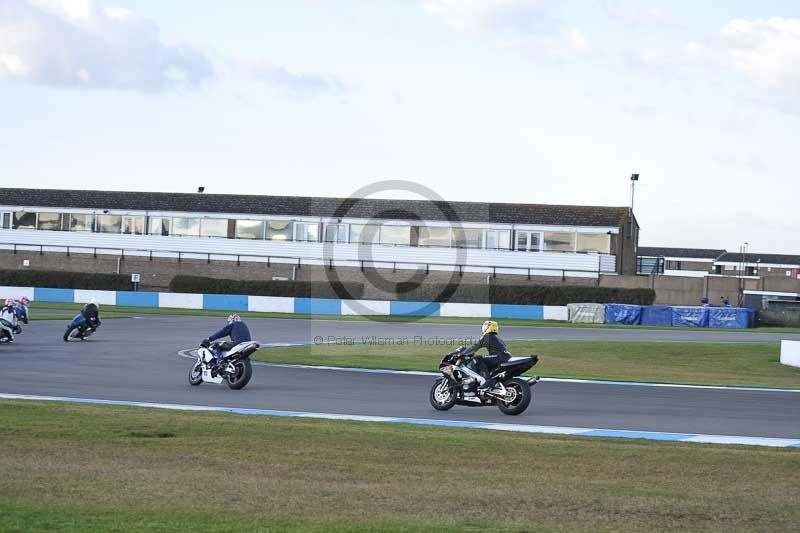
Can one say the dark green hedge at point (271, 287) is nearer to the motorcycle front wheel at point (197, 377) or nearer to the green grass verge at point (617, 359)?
the green grass verge at point (617, 359)

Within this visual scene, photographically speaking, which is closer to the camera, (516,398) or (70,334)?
(516,398)

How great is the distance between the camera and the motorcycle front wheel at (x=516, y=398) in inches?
713

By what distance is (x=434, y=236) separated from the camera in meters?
72.4

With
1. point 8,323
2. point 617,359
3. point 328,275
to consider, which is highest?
point 328,275

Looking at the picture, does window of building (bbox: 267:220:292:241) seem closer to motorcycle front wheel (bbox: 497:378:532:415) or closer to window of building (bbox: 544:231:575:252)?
window of building (bbox: 544:231:575:252)

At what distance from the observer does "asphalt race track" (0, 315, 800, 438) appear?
17891mm

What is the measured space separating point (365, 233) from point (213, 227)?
11531 millimetres

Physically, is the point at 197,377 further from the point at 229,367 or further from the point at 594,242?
the point at 594,242

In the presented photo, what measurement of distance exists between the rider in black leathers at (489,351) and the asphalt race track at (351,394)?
67 centimetres

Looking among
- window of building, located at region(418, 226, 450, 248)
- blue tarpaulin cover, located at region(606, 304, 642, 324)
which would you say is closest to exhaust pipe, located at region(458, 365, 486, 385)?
blue tarpaulin cover, located at region(606, 304, 642, 324)

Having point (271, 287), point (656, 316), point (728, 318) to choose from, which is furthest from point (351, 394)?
point (271, 287)

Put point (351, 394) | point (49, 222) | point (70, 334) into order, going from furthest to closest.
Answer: point (49, 222)
point (70, 334)
point (351, 394)

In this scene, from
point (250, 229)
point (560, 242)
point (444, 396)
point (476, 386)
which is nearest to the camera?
point (476, 386)

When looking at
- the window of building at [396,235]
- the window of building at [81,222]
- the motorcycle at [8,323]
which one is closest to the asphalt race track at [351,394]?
the motorcycle at [8,323]
